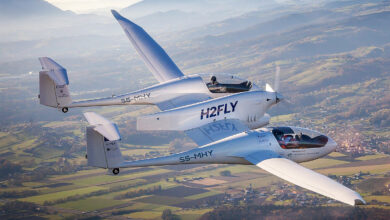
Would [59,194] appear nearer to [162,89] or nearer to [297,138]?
[162,89]

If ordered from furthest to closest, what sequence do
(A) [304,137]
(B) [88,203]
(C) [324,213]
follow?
(B) [88,203], (C) [324,213], (A) [304,137]

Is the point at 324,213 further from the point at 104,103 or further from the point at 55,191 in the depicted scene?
the point at 55,191

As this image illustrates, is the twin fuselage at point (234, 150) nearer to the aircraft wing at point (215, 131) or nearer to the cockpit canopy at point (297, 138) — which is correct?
the cockpit canopy at point (297, 138)

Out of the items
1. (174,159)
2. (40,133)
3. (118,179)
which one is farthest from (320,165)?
(40,133)

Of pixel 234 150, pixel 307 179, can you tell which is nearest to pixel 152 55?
pixel 234 150

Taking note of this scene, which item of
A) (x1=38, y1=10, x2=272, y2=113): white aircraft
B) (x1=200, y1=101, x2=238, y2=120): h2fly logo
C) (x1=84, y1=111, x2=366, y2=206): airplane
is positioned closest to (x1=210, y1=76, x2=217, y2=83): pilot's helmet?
(x1=38, y1=10, x2=272, y2=113): white aircraft

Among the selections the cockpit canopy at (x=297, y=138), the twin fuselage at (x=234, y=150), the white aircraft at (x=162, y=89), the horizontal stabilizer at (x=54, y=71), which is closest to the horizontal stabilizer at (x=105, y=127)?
the twin fuselage at (x=234, y=150)
